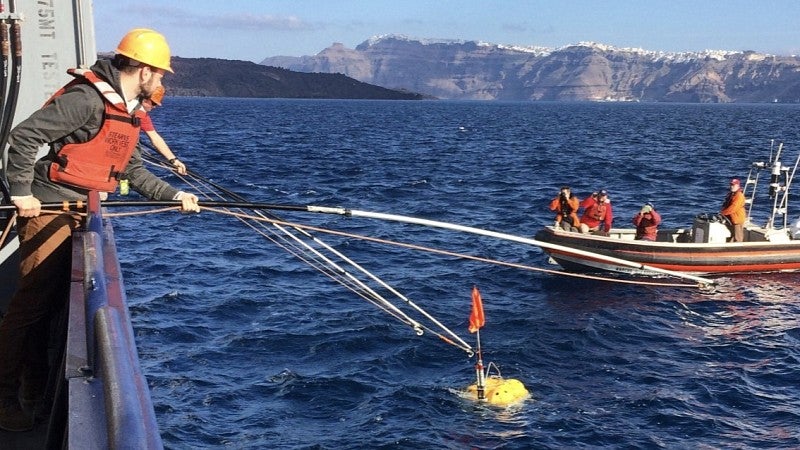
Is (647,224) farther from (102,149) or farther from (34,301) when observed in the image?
(34,301)

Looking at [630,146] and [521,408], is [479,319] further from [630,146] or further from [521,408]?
[630,146]

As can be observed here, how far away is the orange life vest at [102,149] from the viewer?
5.60 metres

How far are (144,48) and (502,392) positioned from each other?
412 inches

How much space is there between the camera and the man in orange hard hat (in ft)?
17.9

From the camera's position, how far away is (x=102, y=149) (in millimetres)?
5871

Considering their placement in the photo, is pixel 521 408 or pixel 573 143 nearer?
pixel 521 408

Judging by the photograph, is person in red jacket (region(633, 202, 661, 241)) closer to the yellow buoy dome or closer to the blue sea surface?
the blue sea surface

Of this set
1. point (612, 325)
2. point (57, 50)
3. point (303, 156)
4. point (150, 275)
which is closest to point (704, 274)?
point (612, 325)

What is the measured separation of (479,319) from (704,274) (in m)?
12.2

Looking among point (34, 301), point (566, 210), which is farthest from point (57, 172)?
point (566, 210)

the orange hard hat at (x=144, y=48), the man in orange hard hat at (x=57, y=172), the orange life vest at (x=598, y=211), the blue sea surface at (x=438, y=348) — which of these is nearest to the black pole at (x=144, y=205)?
the man in orange hard hat at (x=57, y=172)

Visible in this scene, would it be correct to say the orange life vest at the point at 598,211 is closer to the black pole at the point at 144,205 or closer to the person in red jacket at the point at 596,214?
the person in red jacket at the point at 596,214

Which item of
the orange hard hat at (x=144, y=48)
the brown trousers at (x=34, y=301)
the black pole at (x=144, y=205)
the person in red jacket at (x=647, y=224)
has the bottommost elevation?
the person in red jacket at (x=647, y=224)

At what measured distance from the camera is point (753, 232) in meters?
25.2
